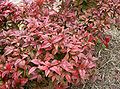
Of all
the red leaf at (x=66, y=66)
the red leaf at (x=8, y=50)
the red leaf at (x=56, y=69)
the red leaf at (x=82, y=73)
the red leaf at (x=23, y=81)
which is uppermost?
the red leaf at (x=8, y=50)

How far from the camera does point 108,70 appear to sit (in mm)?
3215

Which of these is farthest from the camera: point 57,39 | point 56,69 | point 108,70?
point 108,70

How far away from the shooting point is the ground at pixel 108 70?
303 centimetres

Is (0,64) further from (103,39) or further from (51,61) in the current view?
(103,39)

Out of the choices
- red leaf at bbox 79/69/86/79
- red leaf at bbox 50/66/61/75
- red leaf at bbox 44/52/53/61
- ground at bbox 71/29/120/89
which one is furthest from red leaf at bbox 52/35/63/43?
ground at bbox 71/29/120/89

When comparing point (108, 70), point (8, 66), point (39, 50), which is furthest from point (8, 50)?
point (108, 70)

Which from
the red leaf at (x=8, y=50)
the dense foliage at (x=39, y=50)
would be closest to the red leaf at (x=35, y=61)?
the dense foliage at (x=39, y=50)

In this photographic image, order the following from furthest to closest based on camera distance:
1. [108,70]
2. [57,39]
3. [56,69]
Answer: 1. [108,70]
2. [57,39]
3. [56,69]

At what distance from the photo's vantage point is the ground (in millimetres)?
3029

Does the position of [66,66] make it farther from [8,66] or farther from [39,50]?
[8,66]

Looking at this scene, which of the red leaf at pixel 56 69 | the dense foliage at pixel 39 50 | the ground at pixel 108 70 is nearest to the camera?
the red leaf at pixel 56 69

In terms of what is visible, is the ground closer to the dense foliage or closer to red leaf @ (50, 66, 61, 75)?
the dense foliage

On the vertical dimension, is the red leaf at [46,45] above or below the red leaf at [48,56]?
above

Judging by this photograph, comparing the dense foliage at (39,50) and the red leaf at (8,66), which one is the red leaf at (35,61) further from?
the red leaf at (8,66)
